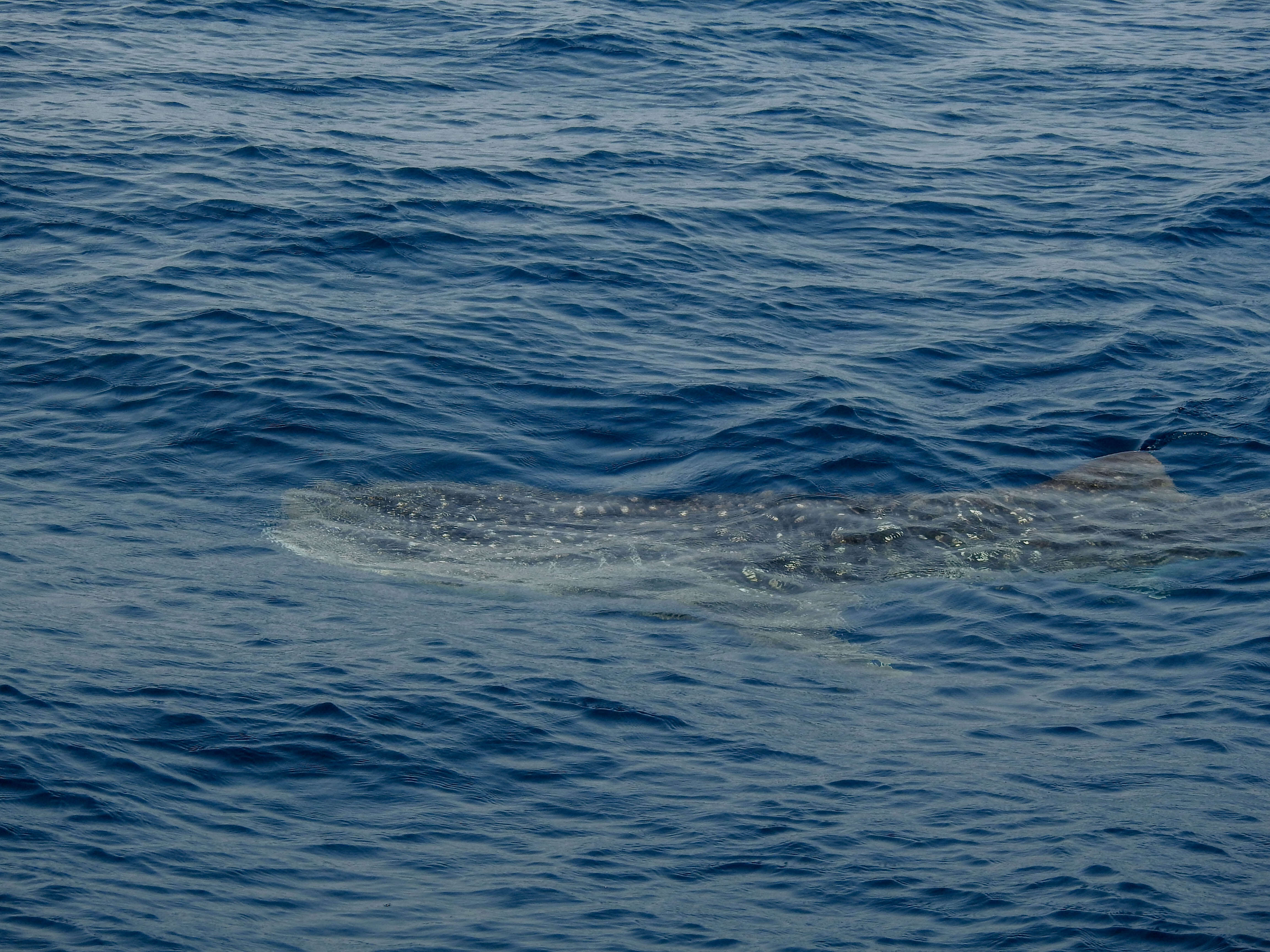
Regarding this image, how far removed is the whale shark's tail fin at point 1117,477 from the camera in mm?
17000

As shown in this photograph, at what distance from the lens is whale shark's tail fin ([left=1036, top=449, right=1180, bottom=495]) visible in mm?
17000

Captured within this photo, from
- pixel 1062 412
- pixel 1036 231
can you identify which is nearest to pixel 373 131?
pixel 1036 231

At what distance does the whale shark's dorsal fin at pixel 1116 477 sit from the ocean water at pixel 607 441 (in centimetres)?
57

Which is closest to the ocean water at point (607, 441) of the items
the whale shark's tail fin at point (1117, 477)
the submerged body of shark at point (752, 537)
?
the submerged body of shark at point (752, 537)

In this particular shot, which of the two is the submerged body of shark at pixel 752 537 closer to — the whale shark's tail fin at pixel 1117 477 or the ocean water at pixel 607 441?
the whale shark's tail fin at pixel 1117 477

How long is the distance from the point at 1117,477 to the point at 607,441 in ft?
19.8

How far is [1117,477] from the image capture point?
679 inches

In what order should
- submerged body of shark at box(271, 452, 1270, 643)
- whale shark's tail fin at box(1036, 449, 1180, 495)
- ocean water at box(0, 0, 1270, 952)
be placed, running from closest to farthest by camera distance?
ocean water at box(0, 0, 1270, 952) < submerged body of shark at box(271, 452, 1270, 643) < whale shark's tail fin at box(1036, 449, 1180, 495)

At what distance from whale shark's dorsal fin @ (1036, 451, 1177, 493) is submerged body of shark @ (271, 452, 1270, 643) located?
3 cm

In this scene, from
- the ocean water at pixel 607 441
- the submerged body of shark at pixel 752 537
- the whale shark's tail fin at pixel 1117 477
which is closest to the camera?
the ocean water at pixel 607 441

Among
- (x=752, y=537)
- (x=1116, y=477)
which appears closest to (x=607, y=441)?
(x=752, y=537)

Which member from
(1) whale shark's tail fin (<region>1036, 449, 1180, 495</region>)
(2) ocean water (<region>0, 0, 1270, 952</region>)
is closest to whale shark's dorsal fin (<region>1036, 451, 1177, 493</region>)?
(1) whale shark's tail fin (<region>1036, 449, 1180, 495</region>)

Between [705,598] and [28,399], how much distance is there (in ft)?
29.7

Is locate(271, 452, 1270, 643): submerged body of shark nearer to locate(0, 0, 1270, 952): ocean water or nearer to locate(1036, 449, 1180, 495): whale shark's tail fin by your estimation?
locate(1036, 449, 1180, 495): whale shark's tail fin
